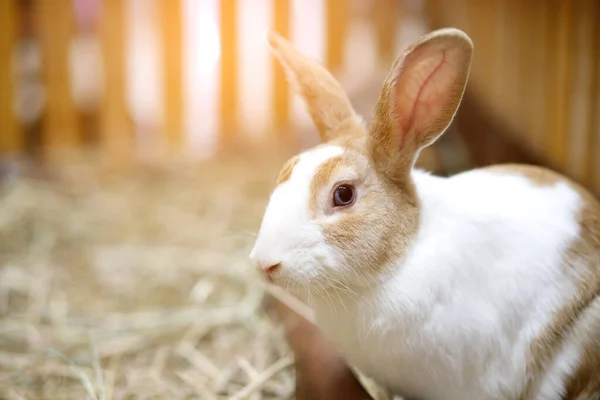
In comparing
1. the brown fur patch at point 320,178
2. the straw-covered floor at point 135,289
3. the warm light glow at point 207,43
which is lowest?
the straw-covered floor at point 135,289

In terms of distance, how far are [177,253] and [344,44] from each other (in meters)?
1.90

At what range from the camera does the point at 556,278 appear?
1.21 meters

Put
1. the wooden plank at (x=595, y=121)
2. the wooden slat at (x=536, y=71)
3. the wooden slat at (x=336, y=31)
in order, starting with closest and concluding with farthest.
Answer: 1. the wooden plank at (x=595, y=121)
2. the wooden slat at (x=536, y=71)
3. the wooden slat at (x=336, y=31)

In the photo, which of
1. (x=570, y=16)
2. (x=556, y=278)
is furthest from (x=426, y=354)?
(x=570, y=16)

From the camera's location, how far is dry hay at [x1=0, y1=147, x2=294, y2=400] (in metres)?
1.63

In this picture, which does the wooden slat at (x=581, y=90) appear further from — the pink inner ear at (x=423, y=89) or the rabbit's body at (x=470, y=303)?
the pink inner ear at (x=423, y=89)

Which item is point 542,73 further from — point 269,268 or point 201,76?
point 201,76

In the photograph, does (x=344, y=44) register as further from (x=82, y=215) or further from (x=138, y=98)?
(x=82, y=215)

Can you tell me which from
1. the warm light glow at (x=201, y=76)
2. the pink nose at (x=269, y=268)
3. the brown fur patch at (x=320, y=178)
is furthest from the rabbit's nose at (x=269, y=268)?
the warm light glow at (x=201, y=76)

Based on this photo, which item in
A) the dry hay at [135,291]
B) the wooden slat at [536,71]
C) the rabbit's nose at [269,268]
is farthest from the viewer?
the wooden slat at [536,71]

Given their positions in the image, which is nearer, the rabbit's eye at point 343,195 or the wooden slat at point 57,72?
the rabbit's eye at point 343,195

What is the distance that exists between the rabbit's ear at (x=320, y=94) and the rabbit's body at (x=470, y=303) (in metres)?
0.20

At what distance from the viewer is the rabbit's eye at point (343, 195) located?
45.6 inches

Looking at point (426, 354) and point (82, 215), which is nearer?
point (426, 354)
